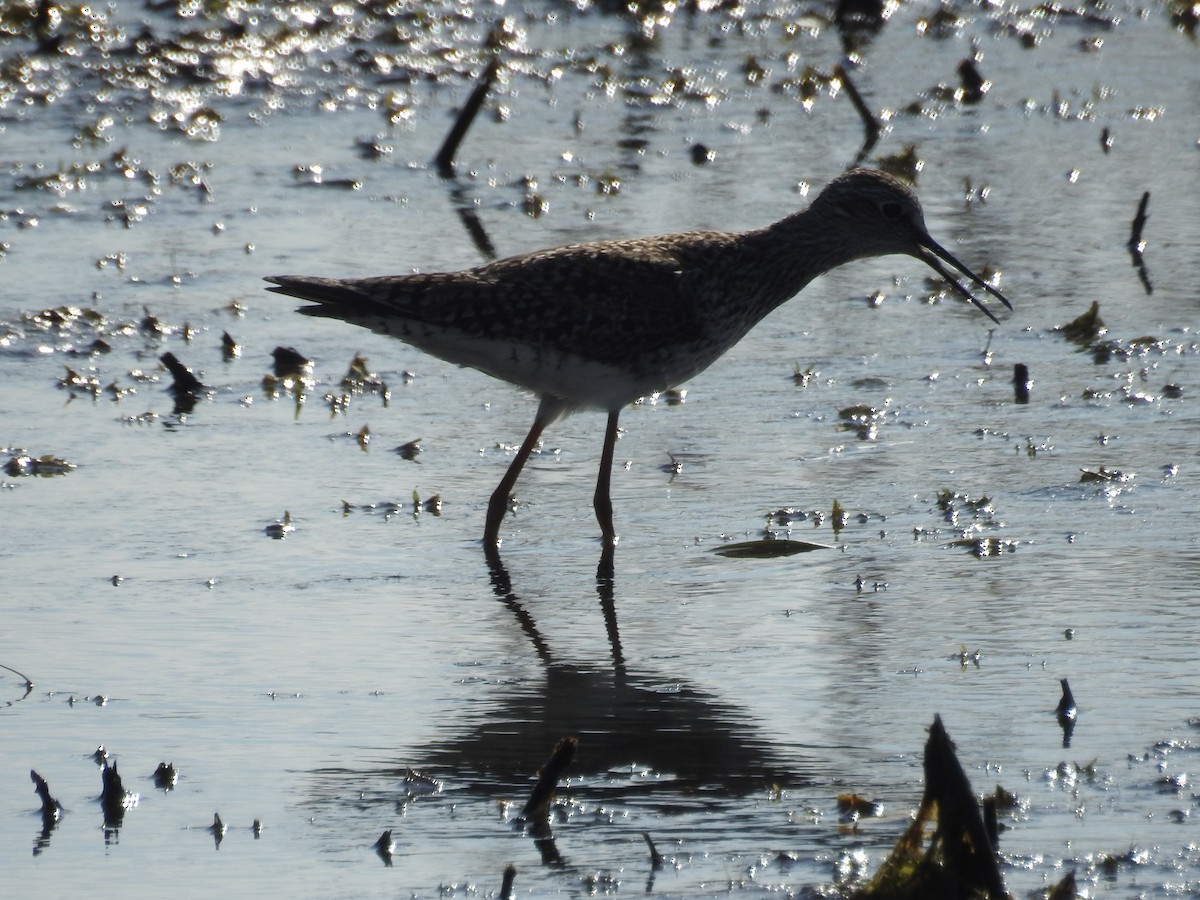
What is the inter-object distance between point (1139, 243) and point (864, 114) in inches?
137

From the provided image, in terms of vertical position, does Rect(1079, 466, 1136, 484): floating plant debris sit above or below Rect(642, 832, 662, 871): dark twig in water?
above

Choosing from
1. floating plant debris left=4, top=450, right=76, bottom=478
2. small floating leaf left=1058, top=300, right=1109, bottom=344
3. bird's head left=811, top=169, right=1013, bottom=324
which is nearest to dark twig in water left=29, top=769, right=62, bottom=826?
floating plant debris left=4, top=450, right=76, bottom=478

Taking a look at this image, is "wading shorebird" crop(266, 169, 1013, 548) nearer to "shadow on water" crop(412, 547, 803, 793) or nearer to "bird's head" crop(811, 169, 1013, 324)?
"bird's head" crop(811, 169, 1013, 324)

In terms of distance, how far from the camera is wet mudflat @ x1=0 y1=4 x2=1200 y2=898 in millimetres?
5211

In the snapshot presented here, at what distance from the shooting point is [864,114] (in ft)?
47.7

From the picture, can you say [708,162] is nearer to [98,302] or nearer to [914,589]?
[98,302]

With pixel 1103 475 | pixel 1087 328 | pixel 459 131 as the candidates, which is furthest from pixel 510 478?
pixel 459 131

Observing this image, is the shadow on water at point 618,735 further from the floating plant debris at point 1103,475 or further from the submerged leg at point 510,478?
the floating plant debris at point 1103,475

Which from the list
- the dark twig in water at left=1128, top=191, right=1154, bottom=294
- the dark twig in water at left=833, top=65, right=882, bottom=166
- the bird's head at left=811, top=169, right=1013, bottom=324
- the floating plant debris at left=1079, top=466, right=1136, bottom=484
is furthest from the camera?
the dark twig in water at left=833, top=65, right=882, bottom=166

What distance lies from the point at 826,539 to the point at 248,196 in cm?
672

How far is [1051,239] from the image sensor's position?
1188 cm

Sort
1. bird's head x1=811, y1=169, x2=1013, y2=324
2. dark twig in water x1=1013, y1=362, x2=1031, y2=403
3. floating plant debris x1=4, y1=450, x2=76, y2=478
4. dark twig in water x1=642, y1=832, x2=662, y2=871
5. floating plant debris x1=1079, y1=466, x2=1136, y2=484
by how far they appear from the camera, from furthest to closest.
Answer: dark twig in water x1=1013, y1=362, x2=1031, y2=403 → bird's head x1=811, y1=169, x2=1013, y2=324 → floating plant debris x1=4, y1=450, x2=76, y2=478 → floating plant debris x1=1079, y1=466, x2=1136, y2=484 → dark twig in water x1=642, y1=832, x2=662, y2=871

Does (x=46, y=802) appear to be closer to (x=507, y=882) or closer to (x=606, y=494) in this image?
(x=507, y=882)

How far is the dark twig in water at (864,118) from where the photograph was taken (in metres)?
14.3
